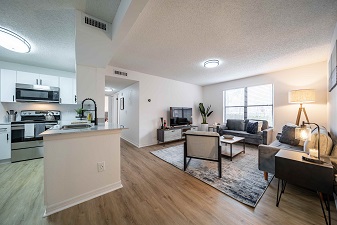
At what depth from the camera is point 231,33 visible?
198cm

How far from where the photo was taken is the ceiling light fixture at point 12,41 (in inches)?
74.8

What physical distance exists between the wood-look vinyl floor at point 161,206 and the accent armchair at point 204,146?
1.44 feet

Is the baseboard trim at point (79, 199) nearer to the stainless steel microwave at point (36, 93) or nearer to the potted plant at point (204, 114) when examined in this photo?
the stainless steel microwave at point (36, 93)

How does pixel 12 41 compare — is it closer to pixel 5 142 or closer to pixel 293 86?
pixel 5 142

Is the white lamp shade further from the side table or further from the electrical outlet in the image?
the electrical outlet

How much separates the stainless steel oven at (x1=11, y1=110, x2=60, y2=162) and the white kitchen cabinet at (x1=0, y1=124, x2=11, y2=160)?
0.22 feet

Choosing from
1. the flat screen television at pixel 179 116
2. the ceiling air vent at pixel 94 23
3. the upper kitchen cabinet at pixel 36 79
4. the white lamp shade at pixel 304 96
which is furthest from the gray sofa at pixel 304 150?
the upper kitchen cabinet at pixel 36 79

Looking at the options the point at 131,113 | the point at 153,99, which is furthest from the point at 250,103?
the point at 131,113

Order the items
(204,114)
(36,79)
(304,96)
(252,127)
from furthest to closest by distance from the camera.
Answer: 1. (204,114)
2. (252,127)
3. (36,79)
4. (304,96)

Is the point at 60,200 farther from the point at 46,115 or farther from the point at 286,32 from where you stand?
the point at 286,32

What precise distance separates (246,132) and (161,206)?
12.1ft

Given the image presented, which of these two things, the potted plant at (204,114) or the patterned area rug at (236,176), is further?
the potted plant at (204,114)

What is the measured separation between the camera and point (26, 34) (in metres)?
2.00

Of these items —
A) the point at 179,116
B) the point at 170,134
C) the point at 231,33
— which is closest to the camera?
the point at 231,33
